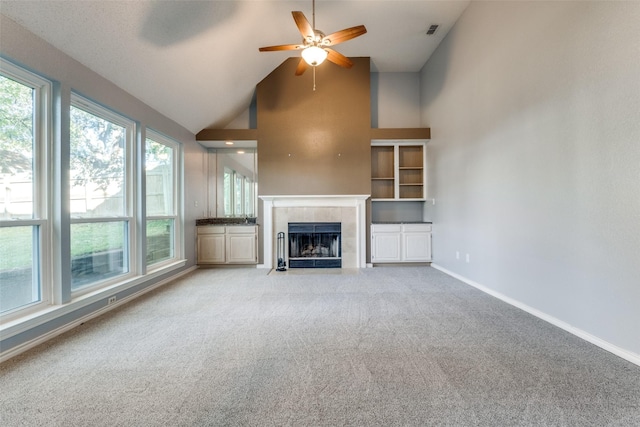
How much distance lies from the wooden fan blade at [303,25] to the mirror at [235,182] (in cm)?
307

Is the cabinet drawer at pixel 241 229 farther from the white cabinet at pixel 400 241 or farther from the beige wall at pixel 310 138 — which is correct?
the white cabinet at pixel 400 241

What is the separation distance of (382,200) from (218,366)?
4166 mm

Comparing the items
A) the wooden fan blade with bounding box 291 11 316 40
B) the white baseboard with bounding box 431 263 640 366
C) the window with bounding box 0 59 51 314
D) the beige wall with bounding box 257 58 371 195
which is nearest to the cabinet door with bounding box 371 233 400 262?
the beige wall with bounding box 257 58 371 195

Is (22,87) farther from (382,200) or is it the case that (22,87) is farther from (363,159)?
(382,200)

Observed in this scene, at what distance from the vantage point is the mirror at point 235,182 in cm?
555

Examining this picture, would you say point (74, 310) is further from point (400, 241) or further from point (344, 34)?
point (400, 241)

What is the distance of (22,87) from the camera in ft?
7.17

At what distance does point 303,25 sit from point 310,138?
2.42 metres

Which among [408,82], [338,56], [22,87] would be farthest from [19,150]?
[408,82]

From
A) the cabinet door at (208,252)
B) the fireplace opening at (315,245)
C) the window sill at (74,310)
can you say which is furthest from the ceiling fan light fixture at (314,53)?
the cabinet door at (208,252)

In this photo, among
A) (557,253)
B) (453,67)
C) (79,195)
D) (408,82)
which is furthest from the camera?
(408,82)

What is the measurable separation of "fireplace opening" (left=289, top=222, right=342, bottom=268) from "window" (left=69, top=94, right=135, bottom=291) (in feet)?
8.61

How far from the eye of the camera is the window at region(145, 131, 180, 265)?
12.7 feet

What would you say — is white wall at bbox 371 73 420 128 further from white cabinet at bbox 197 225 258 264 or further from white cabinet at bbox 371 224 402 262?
white cabinet at bbox 197 225 258 264
